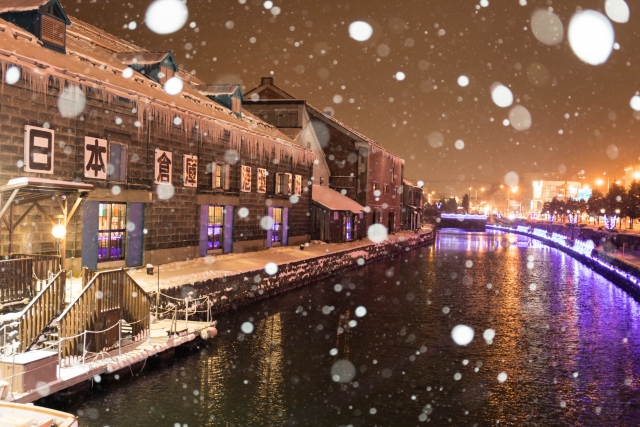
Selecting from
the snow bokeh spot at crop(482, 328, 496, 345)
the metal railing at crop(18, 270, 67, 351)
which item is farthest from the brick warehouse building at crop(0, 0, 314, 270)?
the snow bokeh spot at crop(482, 328, 496, 345)

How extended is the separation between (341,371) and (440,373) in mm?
2397

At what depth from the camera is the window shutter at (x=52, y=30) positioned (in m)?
19.9

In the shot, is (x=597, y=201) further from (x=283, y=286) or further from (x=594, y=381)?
(x=594, y=381)

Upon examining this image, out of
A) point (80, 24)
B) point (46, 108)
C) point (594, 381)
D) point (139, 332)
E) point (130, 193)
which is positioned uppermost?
point (80, 24)

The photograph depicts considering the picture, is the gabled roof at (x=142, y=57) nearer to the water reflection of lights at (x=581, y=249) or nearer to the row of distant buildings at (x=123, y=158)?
the row of distant buildings at (x=123, y=158)

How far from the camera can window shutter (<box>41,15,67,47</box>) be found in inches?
782

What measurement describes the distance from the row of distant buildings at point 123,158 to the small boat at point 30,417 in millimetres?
6948

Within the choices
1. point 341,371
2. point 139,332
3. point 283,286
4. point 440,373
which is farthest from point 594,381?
point 283,286

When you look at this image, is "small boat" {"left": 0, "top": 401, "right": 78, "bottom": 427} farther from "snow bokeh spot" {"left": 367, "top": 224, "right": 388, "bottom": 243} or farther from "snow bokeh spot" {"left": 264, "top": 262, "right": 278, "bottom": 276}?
"snow bokeh spot" {"left": 367, "top": 224, "right": 388, "bottom": 243}

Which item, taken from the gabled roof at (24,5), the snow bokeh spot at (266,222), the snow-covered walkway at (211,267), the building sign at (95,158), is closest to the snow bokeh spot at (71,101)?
the building sign at (95,158)

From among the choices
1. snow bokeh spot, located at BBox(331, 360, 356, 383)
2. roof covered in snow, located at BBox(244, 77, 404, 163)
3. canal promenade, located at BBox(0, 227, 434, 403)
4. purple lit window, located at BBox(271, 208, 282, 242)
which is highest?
roof covered in snow, located at BBox(244, 77, 404, 163)

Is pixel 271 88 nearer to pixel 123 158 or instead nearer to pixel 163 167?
pixel 163 167

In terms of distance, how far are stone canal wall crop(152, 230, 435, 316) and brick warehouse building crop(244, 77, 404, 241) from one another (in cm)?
803

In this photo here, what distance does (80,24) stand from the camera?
94.1ft
